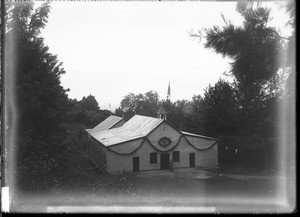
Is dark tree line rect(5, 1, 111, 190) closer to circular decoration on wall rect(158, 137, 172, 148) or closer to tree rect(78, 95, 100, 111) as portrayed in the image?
tree rect(78, 95, 100, 111)

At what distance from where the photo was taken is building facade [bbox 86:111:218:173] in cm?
1030

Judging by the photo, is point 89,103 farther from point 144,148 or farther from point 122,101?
point 144,148

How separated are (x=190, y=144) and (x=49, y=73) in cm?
559

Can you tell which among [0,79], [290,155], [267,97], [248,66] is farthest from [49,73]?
[290,155]

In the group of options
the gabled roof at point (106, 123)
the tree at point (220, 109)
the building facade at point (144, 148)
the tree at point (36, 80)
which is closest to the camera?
the tree at point (36, 80)

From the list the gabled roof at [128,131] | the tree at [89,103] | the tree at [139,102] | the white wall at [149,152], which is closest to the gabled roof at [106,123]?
the gabled roof at [128,131]

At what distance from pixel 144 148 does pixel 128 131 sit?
5.67ft

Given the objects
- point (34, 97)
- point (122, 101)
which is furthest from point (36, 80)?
point (122, 101)

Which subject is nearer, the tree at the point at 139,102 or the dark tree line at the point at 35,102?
the dark tree line at the point at 35,102

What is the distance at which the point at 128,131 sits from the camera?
11.8m

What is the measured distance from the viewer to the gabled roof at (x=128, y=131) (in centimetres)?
1070

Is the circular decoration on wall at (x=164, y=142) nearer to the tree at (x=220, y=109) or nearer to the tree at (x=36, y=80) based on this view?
the tree at (x=220, y=109)

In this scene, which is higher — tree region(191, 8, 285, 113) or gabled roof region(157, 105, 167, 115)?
tree region(191, 8, 285, 113)

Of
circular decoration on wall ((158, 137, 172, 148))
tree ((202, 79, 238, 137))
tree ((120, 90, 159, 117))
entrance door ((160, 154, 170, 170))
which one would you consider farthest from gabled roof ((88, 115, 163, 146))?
tree ((202, 79, 238, 137))
